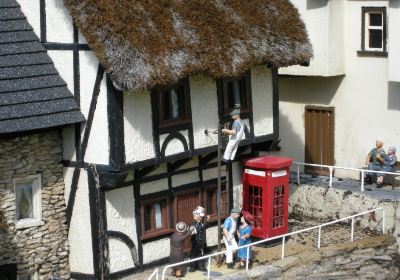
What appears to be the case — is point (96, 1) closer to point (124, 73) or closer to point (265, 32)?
point (124, 73)

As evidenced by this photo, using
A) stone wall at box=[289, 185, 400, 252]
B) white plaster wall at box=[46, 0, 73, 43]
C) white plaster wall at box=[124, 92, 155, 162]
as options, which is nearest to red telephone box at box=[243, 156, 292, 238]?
stone wall at box=[289, 185, 400, 252]

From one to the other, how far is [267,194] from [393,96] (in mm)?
5911

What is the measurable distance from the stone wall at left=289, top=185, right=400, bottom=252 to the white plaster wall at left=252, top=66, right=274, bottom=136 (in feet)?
8.64

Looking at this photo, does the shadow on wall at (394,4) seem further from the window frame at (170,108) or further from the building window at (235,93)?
the window frame at (170,108)

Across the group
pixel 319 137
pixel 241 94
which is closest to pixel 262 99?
pixel 241 94

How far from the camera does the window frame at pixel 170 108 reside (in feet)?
69.5

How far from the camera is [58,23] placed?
68.2 feet

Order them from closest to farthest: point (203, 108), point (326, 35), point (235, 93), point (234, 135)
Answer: point (203, 108) → point (234, 135) → point (235, 93) → point (326, 35)

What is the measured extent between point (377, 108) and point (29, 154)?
10.9 meters

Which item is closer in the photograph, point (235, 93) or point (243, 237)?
point (243, 237)

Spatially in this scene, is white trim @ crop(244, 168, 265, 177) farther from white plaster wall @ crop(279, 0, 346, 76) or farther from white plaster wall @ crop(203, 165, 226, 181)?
white plaster wall @ crop(279, 0, 346, 76)

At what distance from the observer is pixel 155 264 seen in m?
22.0

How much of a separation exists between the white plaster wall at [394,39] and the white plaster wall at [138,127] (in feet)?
26.3

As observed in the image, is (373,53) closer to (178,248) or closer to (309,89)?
(309,89)
